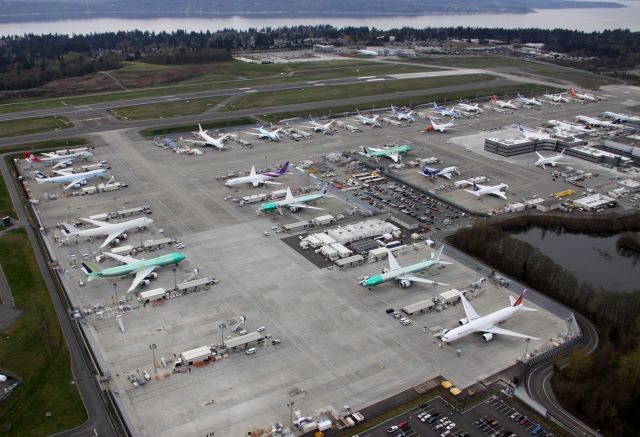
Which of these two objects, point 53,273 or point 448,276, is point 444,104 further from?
point 53,273

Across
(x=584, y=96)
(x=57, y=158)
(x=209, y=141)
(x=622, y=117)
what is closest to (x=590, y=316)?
(x=209, y=141)

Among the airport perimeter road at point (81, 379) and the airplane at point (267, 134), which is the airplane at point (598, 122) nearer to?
the airplane at point (267, 134)

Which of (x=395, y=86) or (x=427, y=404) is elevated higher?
(x=395, y=86)

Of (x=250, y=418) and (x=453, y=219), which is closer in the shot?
(x=250, y=418)

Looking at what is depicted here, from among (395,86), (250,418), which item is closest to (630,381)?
(250,418)

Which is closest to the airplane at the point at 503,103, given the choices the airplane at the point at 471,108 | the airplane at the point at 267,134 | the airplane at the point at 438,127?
the airplane at the point at 471,108

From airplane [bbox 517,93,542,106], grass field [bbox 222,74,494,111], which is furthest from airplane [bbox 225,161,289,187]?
airplane [bbox 517,93,542,106]

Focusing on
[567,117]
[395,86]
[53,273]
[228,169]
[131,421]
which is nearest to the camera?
[131,421]
